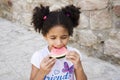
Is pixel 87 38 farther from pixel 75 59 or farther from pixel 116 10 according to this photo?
pixel 75 59

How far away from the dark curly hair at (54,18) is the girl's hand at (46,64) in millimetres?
207

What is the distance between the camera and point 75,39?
3838 millimetres

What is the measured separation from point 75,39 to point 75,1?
0.52 meters

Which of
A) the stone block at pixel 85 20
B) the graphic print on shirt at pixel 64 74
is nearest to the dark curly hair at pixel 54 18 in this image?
the graphic print on shirt at pixel 64 74

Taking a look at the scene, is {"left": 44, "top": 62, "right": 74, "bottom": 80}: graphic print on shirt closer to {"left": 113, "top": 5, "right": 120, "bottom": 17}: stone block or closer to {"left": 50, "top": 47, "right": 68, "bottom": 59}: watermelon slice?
{"left": 50, "top": 47, "right": 68, "bottom": 59}: watermelon slice

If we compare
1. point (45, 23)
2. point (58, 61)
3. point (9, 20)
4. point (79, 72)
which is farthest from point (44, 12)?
point (9, 20)

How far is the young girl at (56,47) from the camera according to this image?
1.88m

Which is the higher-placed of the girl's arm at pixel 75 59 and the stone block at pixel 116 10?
the stone block at pixel 116 10

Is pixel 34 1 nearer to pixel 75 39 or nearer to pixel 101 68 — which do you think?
pixel 75 39

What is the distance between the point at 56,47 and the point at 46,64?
0.15 meters

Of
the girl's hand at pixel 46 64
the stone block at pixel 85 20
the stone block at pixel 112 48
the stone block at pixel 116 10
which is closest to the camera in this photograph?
the girl's hand at pixel 46 64

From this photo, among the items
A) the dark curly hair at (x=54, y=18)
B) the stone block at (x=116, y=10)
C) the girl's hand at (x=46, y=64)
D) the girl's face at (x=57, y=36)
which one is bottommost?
the girl's hand at (x=46, y=64)

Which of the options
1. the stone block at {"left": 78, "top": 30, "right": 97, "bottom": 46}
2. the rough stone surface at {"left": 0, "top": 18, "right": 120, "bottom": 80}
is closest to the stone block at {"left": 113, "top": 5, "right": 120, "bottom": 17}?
the stone block at {"left": 78, "top": 30, "right": 97, "bottom": 46}

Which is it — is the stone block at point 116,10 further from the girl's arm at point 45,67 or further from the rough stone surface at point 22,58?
the girl's arm at point 45,67
